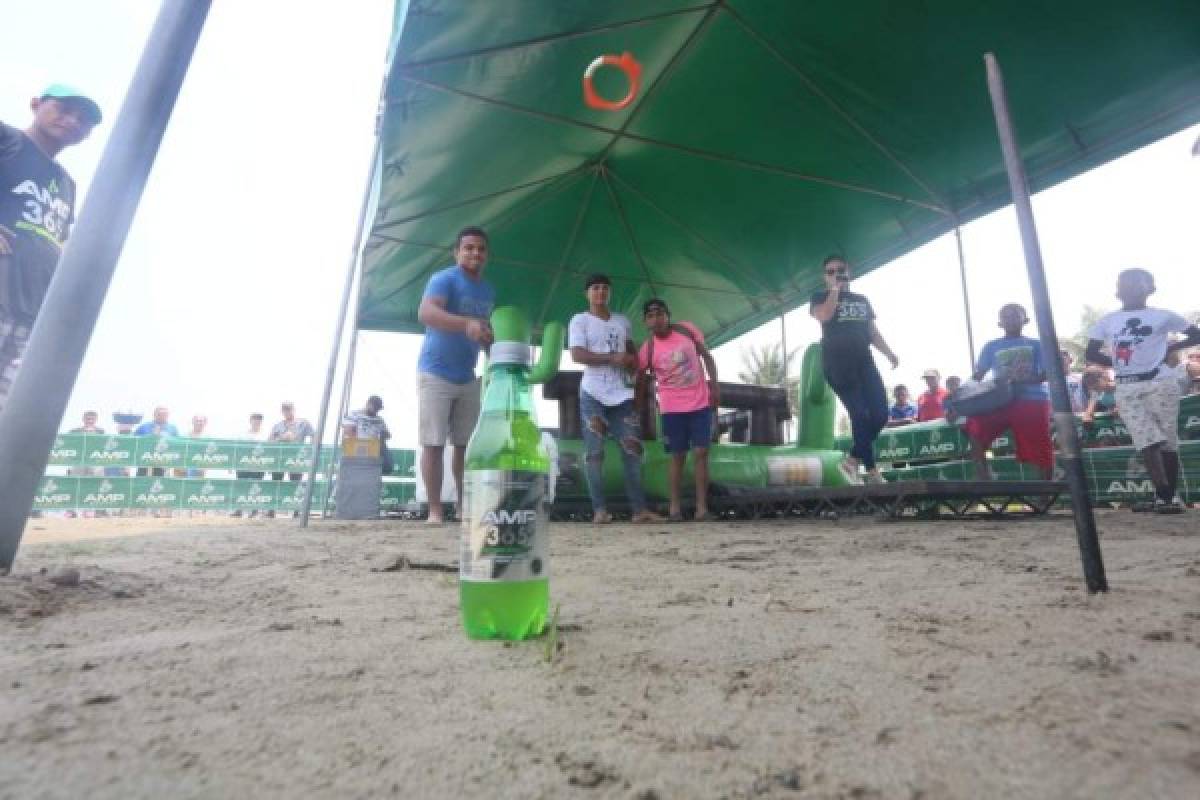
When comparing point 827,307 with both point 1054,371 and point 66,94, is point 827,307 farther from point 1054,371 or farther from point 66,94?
point 66,94

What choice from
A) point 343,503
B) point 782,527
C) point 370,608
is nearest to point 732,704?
point 370,608

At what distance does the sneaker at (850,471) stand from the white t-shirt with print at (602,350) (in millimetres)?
1655

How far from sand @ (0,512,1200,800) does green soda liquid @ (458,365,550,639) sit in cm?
6

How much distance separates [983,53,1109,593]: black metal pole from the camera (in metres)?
1.17

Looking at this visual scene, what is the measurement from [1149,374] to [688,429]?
265 centimetres

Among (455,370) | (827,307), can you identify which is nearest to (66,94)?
(455,370)

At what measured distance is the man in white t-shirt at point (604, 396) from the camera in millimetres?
3889

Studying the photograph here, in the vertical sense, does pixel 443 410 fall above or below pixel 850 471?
above

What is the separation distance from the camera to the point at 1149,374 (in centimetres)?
361

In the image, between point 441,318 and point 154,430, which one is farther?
point 154,430

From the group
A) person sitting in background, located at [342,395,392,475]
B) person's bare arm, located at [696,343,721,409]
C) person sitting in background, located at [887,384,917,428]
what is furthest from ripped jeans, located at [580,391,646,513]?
person sitting in background, located at [887,384,917,428]

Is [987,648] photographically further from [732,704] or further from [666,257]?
[666,257]

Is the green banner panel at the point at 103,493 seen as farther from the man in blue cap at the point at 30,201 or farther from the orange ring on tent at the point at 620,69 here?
the orange ring on tent at the point at 620,69

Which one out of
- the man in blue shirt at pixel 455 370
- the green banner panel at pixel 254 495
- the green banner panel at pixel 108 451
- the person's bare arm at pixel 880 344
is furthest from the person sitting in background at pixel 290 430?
the person's bare arm at pixel 880 344
